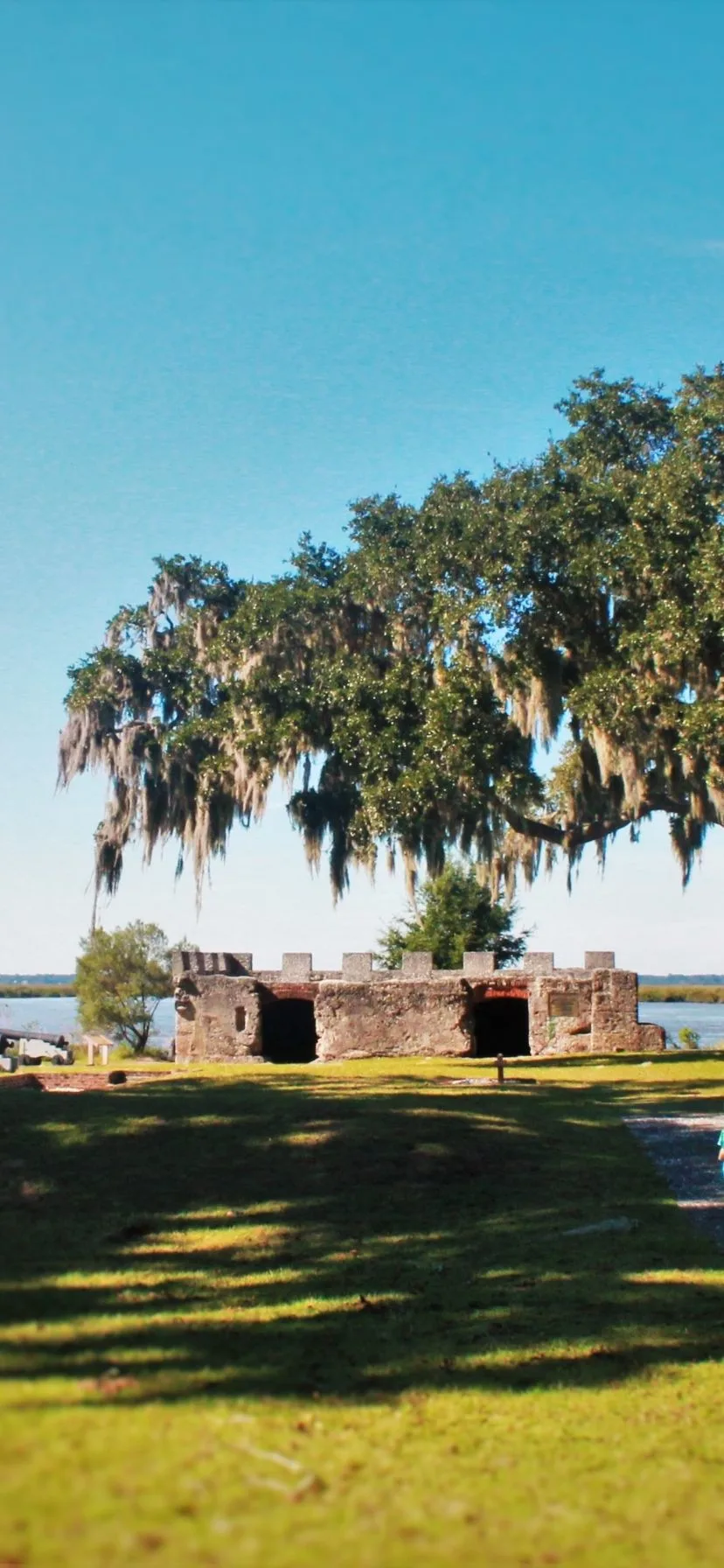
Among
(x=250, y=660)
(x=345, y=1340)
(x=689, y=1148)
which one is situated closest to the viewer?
(x=345, y=1340)

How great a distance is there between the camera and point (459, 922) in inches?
1852

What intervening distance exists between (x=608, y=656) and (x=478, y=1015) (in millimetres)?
15583

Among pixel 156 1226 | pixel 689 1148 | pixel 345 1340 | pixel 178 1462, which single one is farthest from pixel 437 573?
pixel 178 1462

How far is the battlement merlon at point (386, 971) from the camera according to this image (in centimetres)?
3028

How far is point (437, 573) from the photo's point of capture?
83.8ft

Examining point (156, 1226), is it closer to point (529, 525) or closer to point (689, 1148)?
point (689, 1148)

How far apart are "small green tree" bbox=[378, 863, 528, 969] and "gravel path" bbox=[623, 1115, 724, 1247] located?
1166 inches

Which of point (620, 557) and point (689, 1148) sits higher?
point (620, 557)

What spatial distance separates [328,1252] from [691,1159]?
5798mm

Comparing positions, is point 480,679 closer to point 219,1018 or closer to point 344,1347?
point 219,1018

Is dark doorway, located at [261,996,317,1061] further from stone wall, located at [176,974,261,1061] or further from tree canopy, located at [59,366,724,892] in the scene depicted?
tree canopy, located at [59,366,724,892]

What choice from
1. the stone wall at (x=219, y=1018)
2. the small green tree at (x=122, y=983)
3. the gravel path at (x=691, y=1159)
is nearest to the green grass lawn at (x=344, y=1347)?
the gravel path at (x=691, y=1159)

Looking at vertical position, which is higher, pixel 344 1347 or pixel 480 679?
pixel 480 679

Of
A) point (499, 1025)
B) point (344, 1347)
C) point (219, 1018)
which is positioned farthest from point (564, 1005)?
point (344, 1347)
